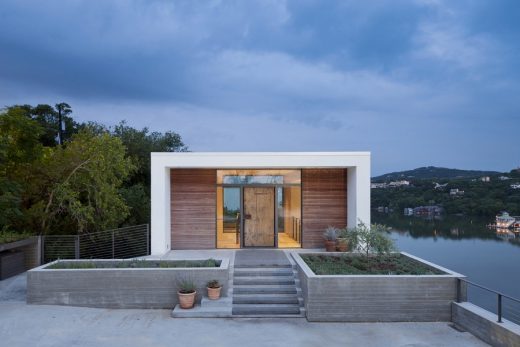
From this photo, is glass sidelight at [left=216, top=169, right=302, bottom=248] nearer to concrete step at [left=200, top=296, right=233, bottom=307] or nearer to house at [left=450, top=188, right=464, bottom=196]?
concrete step at [left=200, top=296, right=233, bottom=307]

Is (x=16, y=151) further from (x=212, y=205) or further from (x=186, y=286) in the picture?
(x=186, y=286)

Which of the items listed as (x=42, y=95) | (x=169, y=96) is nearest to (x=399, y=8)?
(x=169, y=96)

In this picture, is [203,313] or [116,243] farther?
[116,243]

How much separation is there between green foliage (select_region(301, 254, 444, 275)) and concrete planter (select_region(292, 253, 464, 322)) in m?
0.47

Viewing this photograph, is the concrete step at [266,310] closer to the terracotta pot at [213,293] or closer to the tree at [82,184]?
the terracotta pot at [213,293]

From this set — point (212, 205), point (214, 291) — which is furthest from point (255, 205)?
point (214, 291)

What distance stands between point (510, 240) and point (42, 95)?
30139 millimetres

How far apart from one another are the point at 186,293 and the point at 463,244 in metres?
23.5

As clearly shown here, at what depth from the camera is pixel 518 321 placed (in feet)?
19.5

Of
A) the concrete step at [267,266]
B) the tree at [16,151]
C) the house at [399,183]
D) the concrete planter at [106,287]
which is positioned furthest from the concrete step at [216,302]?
the house at [399,183]

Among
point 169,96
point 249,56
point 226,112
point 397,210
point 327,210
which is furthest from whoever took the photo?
point 226,112

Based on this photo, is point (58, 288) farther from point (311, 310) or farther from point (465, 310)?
point (465, 310)

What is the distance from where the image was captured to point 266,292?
26.0 ft

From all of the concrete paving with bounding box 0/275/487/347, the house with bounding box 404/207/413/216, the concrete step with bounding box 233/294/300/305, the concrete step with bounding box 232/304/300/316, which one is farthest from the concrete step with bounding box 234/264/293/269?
the house with bounding box 404/207/413/216
